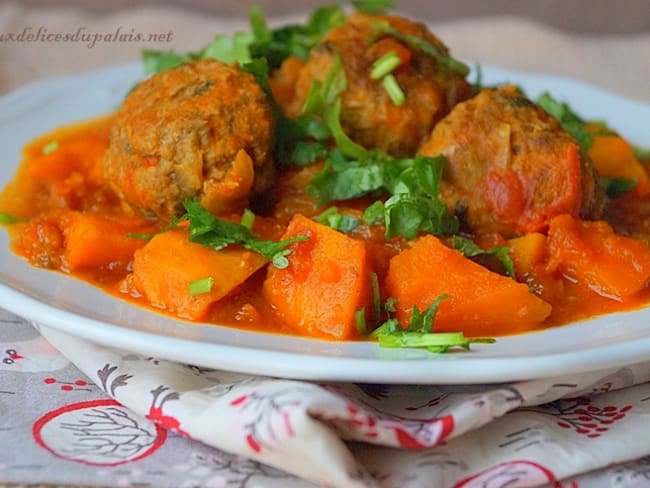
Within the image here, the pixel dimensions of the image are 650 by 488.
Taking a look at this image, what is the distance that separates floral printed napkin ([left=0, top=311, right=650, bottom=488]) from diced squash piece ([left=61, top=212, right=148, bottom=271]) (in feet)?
1.74

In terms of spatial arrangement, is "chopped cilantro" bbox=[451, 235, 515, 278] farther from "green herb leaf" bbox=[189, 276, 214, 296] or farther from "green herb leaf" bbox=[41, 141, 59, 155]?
"green herb leaf" bbox=[41, 141, 59, 155]

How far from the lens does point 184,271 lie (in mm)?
3578

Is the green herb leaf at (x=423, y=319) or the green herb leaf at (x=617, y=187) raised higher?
the green herb leaf at (x=423, y=319)

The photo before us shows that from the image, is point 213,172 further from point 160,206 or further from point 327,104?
point 327,104

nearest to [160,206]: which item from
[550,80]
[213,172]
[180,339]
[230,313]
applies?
[213,172]

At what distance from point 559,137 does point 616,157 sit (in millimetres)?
823

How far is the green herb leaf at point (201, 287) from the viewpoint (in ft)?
11.4

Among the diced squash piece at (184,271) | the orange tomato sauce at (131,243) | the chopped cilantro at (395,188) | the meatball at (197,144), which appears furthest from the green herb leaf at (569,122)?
the diced squash piece at (184,271)

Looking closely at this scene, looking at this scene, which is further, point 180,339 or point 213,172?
point 213,172

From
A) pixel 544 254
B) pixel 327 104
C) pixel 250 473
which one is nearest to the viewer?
pixel 250 473

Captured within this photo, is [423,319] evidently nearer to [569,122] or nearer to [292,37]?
[569,122]

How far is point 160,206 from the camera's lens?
13.1 feet

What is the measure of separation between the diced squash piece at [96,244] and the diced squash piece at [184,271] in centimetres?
19

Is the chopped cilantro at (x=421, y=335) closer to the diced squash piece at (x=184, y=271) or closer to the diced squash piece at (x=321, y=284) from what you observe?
the diced squash piece at (x=321, y=284)
